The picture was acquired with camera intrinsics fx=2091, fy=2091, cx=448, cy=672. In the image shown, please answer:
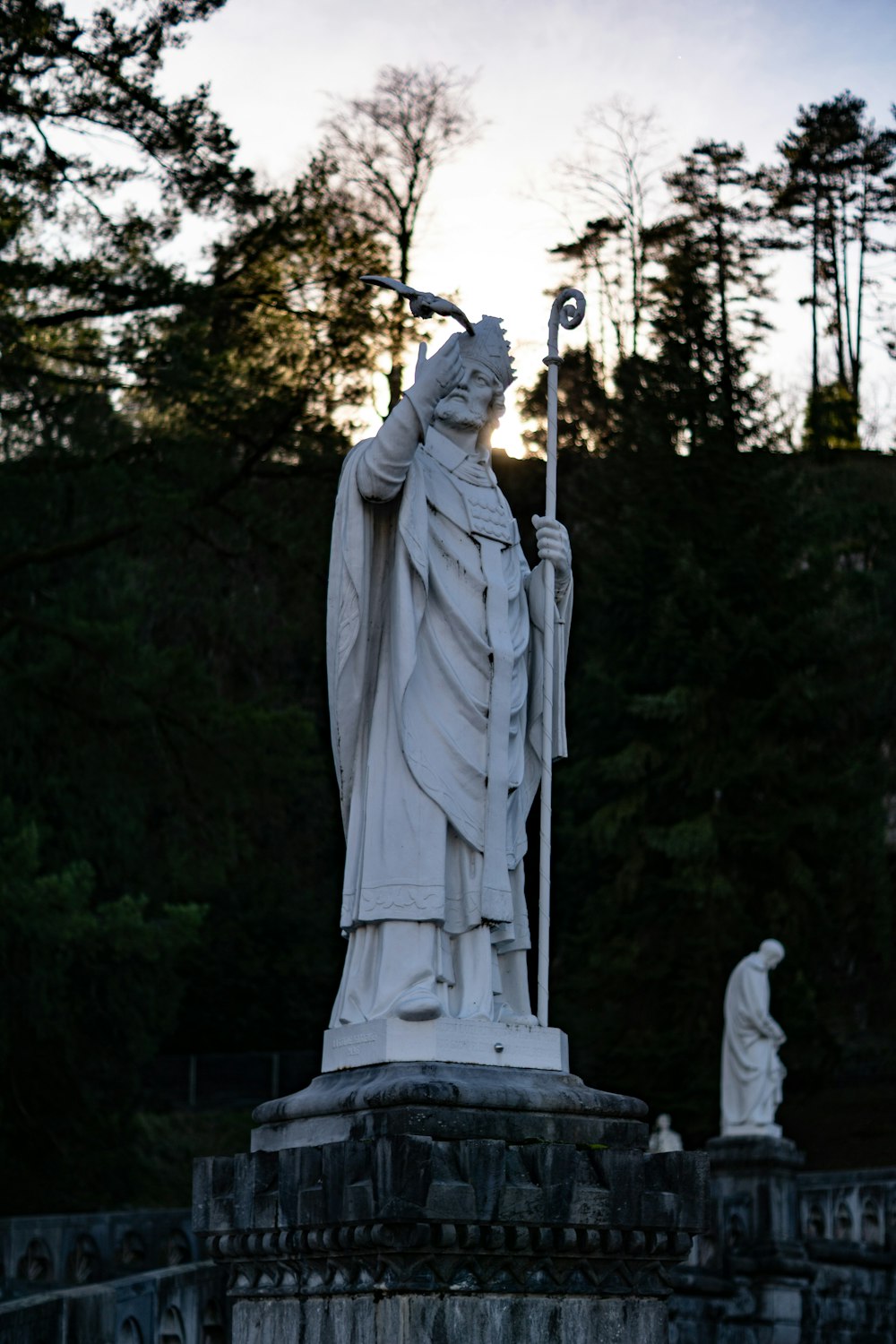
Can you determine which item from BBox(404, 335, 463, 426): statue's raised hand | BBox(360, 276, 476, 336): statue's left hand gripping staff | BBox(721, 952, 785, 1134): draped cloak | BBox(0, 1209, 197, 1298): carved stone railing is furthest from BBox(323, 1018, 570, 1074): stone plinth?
BBox(721, 952, 785, 1134): draped cloak

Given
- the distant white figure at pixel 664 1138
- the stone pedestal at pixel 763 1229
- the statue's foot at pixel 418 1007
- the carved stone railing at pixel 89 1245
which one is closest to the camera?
the statue's foot at pixel 418 1007

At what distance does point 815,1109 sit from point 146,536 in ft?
48.3

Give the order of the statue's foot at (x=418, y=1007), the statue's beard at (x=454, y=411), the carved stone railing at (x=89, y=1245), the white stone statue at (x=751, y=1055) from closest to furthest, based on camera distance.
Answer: the statue's foot at (x=418, y=1007), the statue's beard at (x=454, y=411), the carved stone railing at (x=89, y=1245), the white stone statue at (x=751, y=1055)

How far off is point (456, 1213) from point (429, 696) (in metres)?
1.77

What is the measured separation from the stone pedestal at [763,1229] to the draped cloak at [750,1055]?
5.86 ft

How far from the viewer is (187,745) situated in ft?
70.2

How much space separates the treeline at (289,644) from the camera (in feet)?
65.0

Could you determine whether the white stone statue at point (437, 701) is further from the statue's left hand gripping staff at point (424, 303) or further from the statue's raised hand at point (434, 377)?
the statue's left hand gripping staff at point (424, 303)

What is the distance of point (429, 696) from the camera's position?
23.1 feet

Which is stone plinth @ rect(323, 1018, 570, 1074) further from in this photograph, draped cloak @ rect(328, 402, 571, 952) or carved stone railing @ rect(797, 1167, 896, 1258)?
carved stone railing @ rect(797, 1167, 896, 1258)

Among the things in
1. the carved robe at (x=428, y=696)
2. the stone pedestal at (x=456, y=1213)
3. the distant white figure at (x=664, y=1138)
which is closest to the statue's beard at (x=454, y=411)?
the carved robe at (x=428, y=696)

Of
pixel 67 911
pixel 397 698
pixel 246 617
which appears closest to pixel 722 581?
pixel 246 617

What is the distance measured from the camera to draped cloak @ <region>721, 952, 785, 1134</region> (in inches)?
799

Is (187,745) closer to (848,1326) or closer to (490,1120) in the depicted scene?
(848,1326)
